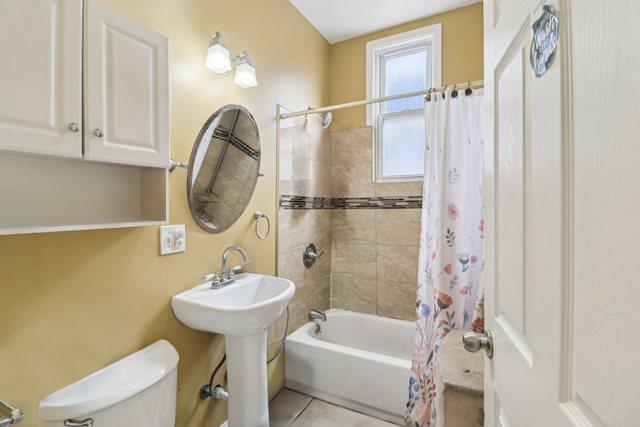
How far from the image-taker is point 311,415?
6.26ft

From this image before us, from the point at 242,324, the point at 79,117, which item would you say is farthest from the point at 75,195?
the point at 242,324

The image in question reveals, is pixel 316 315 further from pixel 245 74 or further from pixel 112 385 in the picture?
pixel 245 74

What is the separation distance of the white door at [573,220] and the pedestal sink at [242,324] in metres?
0.93

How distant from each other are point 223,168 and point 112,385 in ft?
3.59

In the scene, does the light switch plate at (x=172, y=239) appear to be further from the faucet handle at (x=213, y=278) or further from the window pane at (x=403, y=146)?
the window pane at (x=403, y=146)

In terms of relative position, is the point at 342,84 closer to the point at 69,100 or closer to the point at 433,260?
the point at 433,260

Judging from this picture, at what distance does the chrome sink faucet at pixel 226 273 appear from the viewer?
5.11 feet

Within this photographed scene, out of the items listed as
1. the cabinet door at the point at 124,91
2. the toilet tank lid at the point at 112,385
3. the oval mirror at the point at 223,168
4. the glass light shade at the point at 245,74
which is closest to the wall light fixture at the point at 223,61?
the glass light shade at the point at 245,74

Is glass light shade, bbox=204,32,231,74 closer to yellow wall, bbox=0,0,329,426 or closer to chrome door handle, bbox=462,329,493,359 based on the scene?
yellow wall, bbox=0,0,329,426

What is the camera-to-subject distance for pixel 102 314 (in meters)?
1.15

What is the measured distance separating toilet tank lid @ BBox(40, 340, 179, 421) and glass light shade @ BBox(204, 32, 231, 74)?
4.37 feet

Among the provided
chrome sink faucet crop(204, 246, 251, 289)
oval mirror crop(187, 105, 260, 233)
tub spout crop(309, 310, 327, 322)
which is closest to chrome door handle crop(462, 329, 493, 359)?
chrome sink faucet crop(204, 246, 251, 289)

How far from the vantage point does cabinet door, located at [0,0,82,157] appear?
0.76 metres

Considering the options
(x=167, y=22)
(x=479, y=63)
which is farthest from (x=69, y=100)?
(x=479, y=63)
